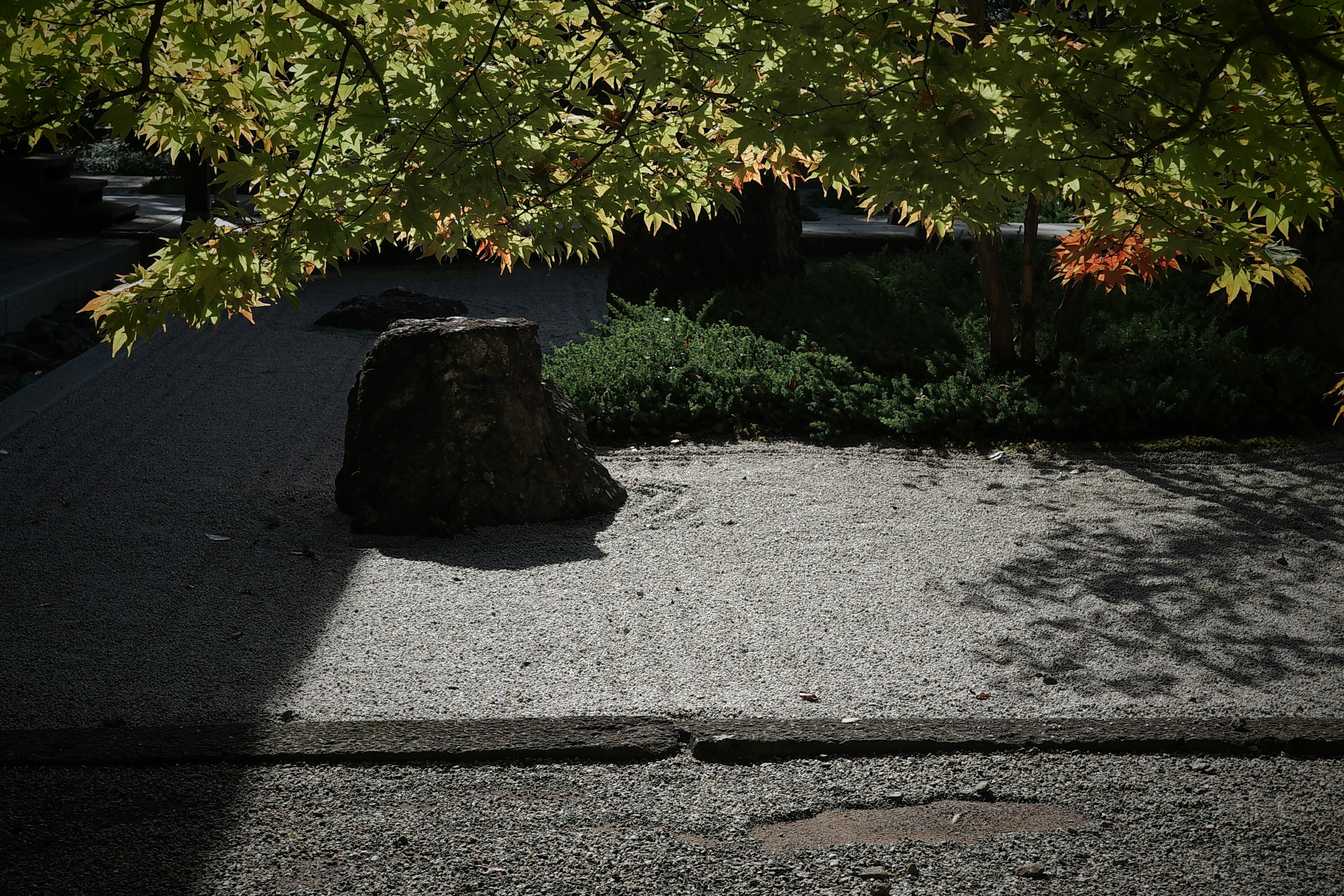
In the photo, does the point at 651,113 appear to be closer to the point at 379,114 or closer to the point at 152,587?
the point at 379,114

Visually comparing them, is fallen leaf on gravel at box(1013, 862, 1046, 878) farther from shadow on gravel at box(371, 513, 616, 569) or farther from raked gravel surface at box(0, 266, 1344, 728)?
shadow on gravel at box(371, 513, 616, 569)

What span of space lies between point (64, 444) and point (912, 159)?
538 cm

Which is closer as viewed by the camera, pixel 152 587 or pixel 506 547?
pixel 152 587

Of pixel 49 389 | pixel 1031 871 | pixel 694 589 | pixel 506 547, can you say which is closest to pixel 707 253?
pixel 49 389

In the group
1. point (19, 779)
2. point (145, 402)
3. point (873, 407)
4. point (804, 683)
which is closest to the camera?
point (19, 779)

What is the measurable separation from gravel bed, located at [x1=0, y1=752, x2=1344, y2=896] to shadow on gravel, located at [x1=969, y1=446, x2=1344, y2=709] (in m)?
0.69

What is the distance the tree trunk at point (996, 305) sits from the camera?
22.6 ft

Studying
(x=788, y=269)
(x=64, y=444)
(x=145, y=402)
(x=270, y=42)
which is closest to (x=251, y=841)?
(x=270, y=42)

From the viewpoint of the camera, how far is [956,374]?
23.0 ft

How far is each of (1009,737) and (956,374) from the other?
4.12m

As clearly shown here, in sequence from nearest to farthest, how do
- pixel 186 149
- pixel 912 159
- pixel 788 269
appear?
pixel 912 159
pixel 186 149
pixel 788 269

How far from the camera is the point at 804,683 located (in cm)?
360

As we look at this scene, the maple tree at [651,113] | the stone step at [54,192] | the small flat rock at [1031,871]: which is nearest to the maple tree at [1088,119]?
the maple tree at [651,113]

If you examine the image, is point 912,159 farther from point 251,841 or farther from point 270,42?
point 251,841
